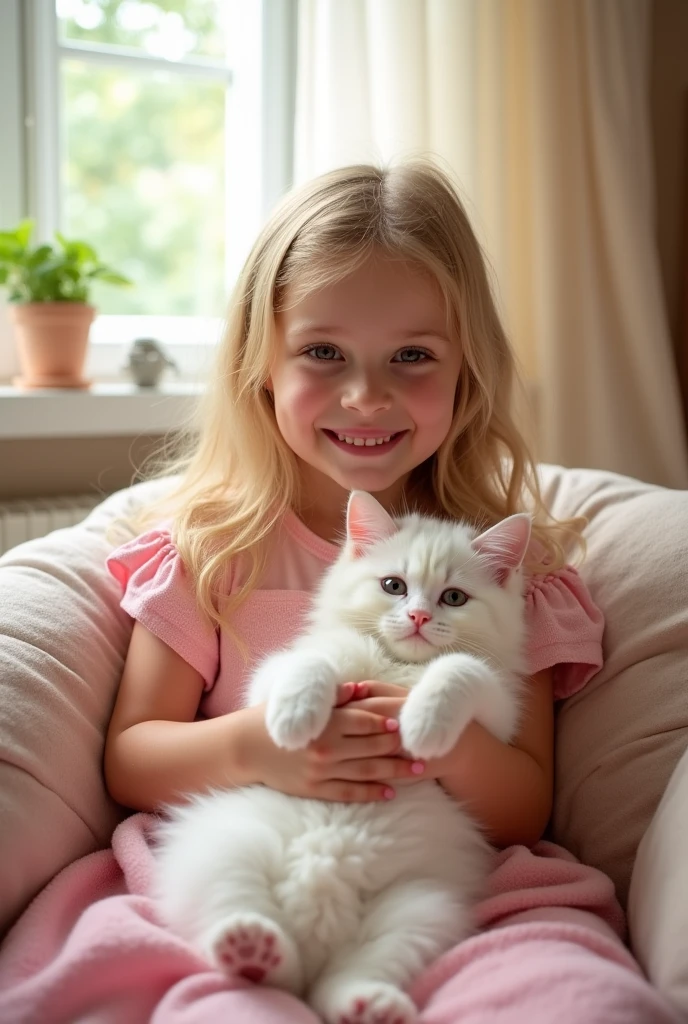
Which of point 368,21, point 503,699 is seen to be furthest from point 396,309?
point 368,21

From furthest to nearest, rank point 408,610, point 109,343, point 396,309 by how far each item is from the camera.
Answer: point 109,343 → point 396,309 → point 408,610

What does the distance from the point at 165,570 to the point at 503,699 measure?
560 mm

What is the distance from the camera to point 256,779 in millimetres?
1160

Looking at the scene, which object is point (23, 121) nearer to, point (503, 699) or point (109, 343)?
point (109, 343)

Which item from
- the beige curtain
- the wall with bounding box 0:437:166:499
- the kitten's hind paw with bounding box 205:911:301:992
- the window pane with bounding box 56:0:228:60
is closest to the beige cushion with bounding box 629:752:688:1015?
the kitten's hind paw with bounding box 205:911:301:992

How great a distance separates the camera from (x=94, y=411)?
2129 millimetres

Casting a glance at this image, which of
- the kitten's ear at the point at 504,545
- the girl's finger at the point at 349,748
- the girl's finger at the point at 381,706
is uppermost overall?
the kitten's ear at the point at 504,545

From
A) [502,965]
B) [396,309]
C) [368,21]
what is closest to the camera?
[502,965]

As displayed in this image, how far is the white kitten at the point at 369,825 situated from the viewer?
3.12ft

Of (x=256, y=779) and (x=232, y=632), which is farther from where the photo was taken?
(x=232, y=632)

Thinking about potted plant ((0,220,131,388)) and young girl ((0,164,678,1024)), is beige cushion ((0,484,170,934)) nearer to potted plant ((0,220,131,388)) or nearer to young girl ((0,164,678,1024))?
young girl ((0,164,678,1024))

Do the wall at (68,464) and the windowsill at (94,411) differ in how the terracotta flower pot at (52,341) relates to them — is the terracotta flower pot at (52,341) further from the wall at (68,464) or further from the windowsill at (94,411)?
the wall at (68,464)

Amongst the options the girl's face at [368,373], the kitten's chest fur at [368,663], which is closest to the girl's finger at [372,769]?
the kitten's chest fur at [368,663]

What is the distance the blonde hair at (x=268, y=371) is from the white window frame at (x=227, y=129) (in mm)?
667
